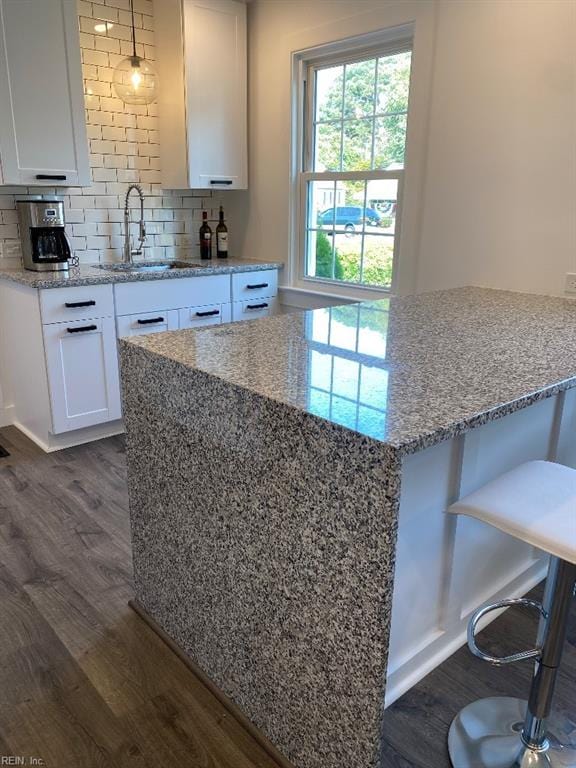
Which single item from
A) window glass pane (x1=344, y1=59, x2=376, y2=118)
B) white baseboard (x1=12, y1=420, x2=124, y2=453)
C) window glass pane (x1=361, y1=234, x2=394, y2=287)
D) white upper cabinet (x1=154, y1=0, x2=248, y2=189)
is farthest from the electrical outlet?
white baseboard (x1=12, y1=420, x2=124, y2=453)

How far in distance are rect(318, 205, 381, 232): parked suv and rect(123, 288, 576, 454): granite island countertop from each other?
1.27 m

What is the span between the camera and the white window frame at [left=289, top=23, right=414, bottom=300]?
305 centimetres

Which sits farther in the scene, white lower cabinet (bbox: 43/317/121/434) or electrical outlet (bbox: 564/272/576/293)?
white lower cabinet (bbox: 43/317/121/434)

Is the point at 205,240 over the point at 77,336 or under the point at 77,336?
over

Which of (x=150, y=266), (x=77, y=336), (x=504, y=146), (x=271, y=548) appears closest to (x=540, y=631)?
(x=271, y=548)

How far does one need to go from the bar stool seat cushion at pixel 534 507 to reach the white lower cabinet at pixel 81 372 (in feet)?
7.81

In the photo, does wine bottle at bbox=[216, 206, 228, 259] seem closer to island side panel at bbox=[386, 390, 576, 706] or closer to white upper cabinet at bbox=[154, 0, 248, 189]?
white upper cabinet at bbox=[154, 0, 248, 189]

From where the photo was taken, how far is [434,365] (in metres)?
1.41

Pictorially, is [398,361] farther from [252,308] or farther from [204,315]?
[252,308]

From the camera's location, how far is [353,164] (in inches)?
133

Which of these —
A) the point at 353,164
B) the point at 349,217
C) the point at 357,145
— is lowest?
the point at 349,217

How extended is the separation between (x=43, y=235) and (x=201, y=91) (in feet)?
4.33

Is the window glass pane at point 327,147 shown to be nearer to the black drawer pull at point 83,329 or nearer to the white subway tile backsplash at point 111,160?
the white subway tile backsplash at point 111,160

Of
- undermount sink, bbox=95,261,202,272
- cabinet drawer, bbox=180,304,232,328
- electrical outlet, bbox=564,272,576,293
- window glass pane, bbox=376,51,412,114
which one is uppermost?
window glass pane, bbox=376,51,412,114
